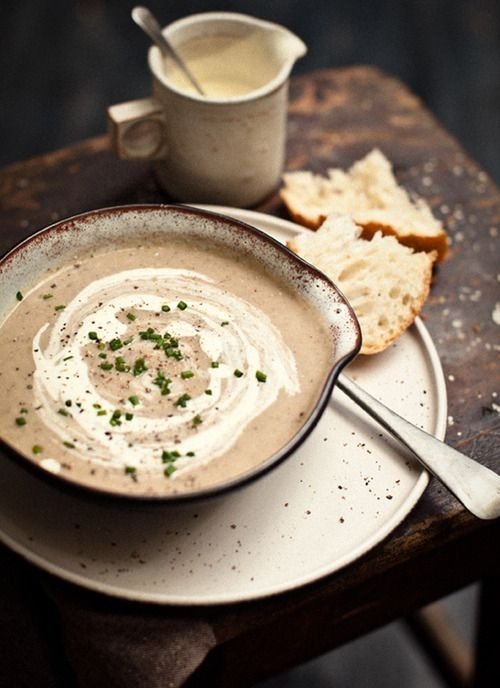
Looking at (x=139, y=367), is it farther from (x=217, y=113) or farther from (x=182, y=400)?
(x=217, y=113)

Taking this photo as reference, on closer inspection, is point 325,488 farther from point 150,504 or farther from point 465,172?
point 465,172

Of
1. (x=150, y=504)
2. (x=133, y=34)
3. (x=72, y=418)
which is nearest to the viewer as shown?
(x=150, y=504)

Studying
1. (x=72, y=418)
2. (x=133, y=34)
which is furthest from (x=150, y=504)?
(x=133, y=34)

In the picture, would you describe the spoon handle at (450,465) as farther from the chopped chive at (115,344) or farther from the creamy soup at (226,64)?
the creamy soup at (226,64)

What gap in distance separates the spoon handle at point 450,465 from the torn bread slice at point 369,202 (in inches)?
A: 15.7

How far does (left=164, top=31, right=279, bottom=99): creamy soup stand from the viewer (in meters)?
1.63

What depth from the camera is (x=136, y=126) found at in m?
1.56

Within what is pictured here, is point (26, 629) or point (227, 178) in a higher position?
point (227, 178)

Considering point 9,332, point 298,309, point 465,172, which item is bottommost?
point 465,172

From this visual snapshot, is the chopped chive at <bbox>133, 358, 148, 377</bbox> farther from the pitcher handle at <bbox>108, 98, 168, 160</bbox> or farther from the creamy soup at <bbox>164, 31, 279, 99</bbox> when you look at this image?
the creamy soup at <bbox>164, 31, 279, 99</bbox>

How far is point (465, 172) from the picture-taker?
1752mm

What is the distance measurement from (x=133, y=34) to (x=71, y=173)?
1.54 metres

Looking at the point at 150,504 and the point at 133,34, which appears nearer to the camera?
the point at 150,504

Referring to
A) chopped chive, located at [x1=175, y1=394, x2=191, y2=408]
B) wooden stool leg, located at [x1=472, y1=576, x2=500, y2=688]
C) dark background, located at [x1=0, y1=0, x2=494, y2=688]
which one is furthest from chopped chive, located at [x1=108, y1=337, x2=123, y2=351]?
dark background, located at [x1=0, y1=0, x2=494, y2=688]
